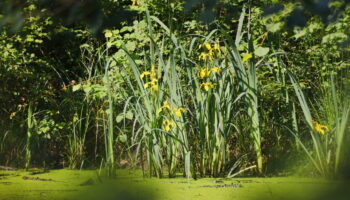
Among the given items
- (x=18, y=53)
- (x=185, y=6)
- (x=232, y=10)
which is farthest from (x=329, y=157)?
(x=18, y=53)

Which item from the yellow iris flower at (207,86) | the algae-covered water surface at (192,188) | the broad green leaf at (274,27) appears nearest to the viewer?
the broad green leaf at (274,27)

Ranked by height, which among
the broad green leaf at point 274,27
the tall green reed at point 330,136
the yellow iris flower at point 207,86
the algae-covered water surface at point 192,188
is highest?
the yellow iris flower at point 207,86

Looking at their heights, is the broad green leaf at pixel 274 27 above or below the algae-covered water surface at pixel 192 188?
above

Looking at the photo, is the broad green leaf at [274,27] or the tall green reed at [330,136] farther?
the tall green reed at [330,136]

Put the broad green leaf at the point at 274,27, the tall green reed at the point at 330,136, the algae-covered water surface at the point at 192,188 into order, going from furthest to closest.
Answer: the tall green reed at the point at 330,136 → the algae-covered water surface at the point at 192,188 → the broad green leaf at the point at 274,27

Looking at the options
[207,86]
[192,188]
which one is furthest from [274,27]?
[207,86]

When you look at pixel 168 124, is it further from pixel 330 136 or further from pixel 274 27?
pixel 274 27

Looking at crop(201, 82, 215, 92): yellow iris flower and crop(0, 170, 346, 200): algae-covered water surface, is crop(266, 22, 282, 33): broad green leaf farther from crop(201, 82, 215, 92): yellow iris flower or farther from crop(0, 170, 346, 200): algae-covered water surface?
crop(201, 82, 215, 92): yellow iris flower

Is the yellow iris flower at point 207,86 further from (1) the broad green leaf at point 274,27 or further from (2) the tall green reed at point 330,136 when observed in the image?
(1) the broad green leaf at point 274,27

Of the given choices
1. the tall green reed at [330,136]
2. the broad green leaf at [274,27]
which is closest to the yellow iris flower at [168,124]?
the tall green reed at [330,136]

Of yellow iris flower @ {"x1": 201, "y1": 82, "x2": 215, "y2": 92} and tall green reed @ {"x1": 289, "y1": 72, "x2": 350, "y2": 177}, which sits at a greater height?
yellow iris flower @ {"x1": 201, "y1": 82, "x2": 215, "y2": 92}

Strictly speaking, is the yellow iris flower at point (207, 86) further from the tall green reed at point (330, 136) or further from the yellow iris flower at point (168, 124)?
the tall green reed at point (330, 136)

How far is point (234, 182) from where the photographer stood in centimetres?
250

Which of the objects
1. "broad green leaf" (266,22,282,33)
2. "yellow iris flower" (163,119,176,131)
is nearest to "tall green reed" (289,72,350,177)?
"yellow iris flower" (163,119,176,131)
